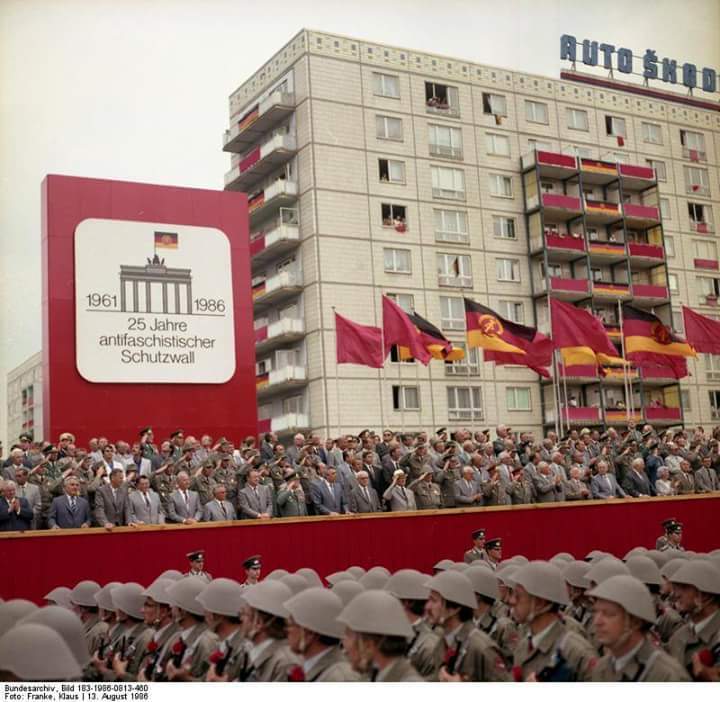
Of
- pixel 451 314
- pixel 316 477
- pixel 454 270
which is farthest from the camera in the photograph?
pixel 454 270

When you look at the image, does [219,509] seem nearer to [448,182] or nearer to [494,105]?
[448,182]

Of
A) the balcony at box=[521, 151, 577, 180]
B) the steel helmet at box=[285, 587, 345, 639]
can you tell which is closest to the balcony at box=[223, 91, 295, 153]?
the balcony at box=[521, 151, 577, 180]

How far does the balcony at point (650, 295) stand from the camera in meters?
29.0

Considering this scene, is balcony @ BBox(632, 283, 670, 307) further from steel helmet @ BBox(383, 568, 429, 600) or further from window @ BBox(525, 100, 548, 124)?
steel helmet @ BBox(383, 568, 429, 600)

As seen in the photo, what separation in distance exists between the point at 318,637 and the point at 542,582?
4.24ft

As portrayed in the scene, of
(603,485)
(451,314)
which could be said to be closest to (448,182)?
(451,314)

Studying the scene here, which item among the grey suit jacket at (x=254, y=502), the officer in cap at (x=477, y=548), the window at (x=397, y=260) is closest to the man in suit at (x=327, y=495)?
the grey suit jacket at (x=254, y=502)

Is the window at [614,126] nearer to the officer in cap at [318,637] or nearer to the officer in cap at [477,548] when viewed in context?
the officer in cap at [477,548]

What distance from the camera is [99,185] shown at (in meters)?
17.0

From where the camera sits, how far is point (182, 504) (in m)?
10.1

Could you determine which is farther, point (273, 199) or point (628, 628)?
point (273, 199)

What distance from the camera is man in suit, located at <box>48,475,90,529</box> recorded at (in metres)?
9.23

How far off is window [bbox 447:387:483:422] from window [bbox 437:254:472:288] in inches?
121

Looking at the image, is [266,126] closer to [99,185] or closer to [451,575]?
[99,185]
